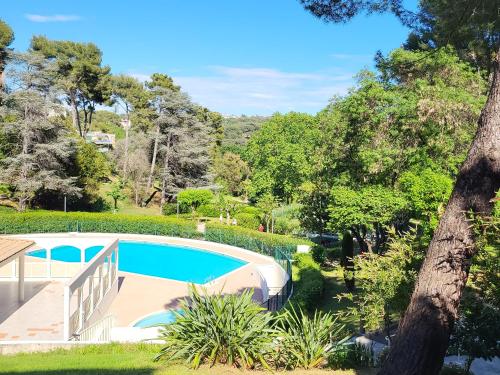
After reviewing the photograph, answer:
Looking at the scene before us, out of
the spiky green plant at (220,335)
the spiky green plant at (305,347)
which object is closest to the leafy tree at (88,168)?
the spiky green plant at (220,335)

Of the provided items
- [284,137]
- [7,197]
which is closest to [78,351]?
[7,197]

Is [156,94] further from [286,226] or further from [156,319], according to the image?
[156,319]

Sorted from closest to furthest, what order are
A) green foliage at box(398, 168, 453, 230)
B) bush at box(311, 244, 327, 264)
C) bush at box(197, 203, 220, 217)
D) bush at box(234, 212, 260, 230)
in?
green foliage at box(398, 168, 453, 230)
bush at box(311, 244, 327, 264)
bush at box(234, 212, 260, 230)
bush at box(197, 203, 220, 217)

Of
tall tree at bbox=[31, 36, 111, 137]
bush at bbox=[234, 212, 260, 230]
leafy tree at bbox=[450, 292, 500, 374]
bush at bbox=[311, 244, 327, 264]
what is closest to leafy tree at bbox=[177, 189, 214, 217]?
bush at bbox=[234, 212, 260, 230]

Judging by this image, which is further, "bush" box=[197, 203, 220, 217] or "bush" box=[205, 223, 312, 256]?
"bush" box=[197, 203, 220, 217]

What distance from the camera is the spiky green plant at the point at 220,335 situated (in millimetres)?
6789

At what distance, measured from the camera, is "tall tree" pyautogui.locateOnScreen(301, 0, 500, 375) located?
188 inches

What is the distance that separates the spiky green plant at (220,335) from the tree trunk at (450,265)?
8.11ft

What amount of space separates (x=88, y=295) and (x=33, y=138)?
19719 millimetres

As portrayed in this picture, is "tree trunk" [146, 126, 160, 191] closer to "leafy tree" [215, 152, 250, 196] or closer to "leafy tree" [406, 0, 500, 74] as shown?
"leafy tree" [215, 152, 250, 196]

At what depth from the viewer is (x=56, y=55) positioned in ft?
128

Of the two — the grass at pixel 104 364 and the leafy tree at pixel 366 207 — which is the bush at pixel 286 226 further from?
the grass at pixel 104 364

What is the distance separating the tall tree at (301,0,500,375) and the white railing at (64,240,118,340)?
7728 mm

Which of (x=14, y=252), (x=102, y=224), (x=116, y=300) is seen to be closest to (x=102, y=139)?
(x=102, y=224)
